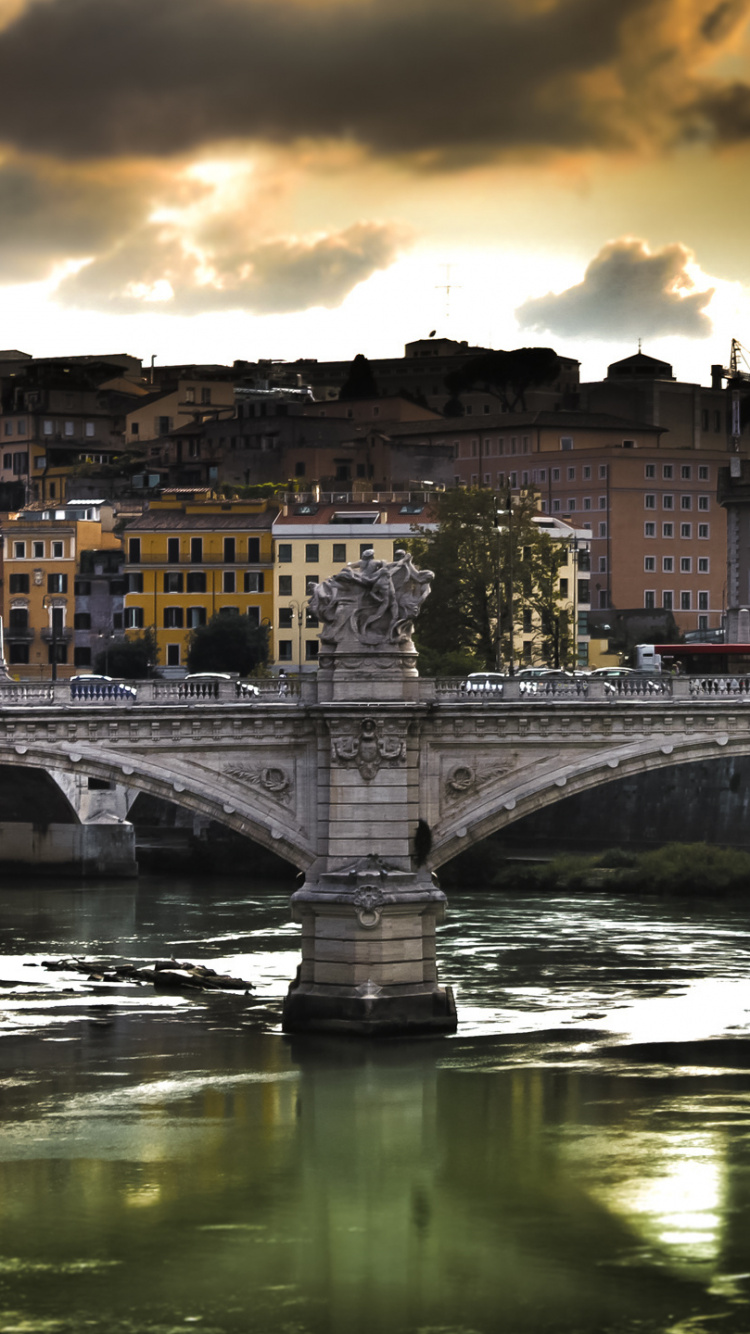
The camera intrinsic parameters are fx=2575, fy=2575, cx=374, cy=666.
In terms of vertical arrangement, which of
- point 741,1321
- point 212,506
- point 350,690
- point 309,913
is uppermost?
point 212,506

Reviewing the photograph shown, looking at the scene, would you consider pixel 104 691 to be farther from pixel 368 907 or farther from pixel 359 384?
pixel 359 384

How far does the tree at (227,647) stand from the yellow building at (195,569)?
9.44ft

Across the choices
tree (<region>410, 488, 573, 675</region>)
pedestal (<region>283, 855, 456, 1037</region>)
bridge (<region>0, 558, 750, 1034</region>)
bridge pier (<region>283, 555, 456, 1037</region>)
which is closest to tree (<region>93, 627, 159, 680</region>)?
tree (<region>410, 488, 573, 675</region>)

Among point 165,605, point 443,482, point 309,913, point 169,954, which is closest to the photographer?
point 309,913

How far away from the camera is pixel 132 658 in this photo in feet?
246

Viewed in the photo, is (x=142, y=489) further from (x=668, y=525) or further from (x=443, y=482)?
(x=668, y=525)

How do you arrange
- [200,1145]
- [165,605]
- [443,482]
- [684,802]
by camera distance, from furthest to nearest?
[443,482] → [165,605] → [684,802] → [200,1145]

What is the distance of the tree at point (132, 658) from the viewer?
7500 cm

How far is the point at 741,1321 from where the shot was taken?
23484mm

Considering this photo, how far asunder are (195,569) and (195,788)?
1672 inches

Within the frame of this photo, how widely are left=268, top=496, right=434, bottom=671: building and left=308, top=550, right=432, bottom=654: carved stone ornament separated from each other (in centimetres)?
3973

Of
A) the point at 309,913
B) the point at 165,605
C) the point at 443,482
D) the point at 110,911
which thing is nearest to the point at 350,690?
the point at 309,913

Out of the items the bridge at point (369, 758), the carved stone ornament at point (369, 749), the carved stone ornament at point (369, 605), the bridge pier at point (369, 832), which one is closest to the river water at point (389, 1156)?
the bridge pier at point (369, 832)

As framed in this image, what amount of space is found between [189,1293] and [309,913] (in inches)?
399
